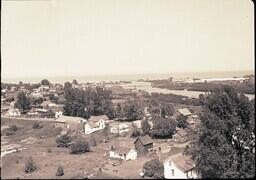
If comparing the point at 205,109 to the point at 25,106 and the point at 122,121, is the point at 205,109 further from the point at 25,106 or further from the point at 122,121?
the point at 25,106

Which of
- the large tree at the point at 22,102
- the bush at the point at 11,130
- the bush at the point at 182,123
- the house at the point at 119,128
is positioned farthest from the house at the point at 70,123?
the bush at the point at 182,123

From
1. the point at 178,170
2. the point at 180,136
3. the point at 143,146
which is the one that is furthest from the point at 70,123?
the point at 178,170

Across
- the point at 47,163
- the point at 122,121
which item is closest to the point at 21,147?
the point at 47,163

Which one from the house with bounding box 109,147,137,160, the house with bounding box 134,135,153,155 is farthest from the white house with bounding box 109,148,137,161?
the house with bounding box 134,135,153,155

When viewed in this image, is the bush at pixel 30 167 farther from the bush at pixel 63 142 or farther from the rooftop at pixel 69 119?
the rooftop at pixel 69 119

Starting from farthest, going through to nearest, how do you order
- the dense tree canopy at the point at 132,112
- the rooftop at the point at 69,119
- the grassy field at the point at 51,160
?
the dense tree canopy at the point at 132,112
the rooftop at the point at 69,119
the grassy field at the point at 51,160

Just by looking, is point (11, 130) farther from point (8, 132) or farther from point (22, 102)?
point (22, 102)

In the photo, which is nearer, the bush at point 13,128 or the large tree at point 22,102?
the bush at point 13,128
